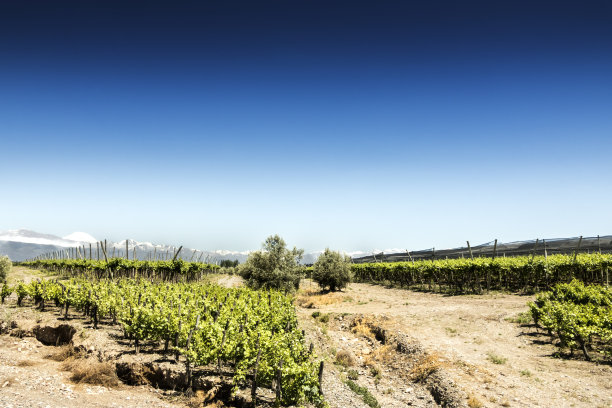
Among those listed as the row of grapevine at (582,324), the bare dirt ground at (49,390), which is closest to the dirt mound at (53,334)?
the bare dirt ground at (49,390)

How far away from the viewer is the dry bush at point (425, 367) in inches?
516

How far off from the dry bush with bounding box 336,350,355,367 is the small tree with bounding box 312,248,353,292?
22061mm

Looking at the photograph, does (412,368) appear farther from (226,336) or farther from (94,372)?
(94,372)

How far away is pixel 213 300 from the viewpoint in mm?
19906

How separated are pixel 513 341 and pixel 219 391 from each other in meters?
14.2

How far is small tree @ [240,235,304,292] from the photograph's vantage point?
31000 millimetres

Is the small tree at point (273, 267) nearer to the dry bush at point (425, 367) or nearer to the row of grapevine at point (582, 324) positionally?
the dry bush at point (425, 367)

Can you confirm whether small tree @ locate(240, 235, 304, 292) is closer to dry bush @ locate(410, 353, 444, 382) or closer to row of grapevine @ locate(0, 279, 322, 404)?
row of grapevine @ locate(0, 279, 322, 404)

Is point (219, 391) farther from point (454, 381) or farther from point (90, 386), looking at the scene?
point (454, 381)

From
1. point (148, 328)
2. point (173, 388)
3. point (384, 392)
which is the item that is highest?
point (148, 328)

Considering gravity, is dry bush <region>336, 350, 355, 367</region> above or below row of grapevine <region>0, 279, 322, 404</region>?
below

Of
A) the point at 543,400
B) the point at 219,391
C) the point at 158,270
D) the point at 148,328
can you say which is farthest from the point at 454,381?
the point at 158,270

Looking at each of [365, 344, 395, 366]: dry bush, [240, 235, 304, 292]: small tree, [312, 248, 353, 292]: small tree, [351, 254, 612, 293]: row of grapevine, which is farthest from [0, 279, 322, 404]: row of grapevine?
[351, 254, 612, 293]: row of grapevine

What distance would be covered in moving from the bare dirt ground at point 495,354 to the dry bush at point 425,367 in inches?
11.5
